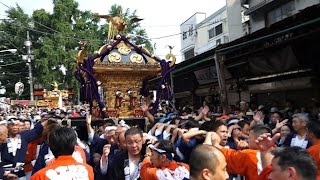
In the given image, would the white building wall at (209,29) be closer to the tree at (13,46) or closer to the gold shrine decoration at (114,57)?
the tree at (13,46)

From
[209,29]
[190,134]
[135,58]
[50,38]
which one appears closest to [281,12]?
[135,58]

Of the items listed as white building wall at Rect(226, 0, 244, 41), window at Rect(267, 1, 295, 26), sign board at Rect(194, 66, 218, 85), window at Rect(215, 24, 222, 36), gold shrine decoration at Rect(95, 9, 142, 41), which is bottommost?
sign board at Rect(194, 66, 218, 85)

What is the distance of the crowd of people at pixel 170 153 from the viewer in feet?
7.51

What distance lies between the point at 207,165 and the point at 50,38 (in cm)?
3079

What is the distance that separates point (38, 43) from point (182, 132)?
30.6m

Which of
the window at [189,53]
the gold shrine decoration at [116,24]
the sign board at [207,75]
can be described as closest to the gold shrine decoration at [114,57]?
the gold shrine decoration at [116,24]

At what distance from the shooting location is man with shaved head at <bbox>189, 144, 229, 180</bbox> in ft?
7.41

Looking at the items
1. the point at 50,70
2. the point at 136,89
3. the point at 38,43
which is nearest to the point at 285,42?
the point at 136,89

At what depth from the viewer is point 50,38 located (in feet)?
103

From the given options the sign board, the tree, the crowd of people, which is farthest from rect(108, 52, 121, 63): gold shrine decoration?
the tree

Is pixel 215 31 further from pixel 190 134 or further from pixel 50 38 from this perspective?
pixel 190 134

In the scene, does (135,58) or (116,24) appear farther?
(116,24)

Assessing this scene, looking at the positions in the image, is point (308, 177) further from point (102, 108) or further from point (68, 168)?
point (102, 108)

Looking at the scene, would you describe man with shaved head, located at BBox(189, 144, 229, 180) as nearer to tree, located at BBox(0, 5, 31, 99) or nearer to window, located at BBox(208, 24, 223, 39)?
window, located at BBox(208, 24, 223, 39)
